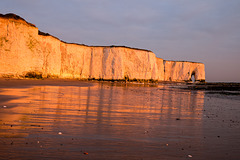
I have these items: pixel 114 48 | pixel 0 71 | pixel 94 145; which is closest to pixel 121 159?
pixel 94 145

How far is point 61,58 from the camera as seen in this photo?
48.6 meters

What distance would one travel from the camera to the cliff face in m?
28.5

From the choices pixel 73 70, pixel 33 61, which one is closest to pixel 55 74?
pixel 73 70

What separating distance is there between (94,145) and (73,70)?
1934 inches

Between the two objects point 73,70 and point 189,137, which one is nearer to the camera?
point 189,137

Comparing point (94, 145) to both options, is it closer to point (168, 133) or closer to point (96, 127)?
point (96, 127)

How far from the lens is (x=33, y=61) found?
31.5 meters

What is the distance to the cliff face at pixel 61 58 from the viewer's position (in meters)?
28.5

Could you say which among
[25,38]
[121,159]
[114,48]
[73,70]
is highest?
[114,48]

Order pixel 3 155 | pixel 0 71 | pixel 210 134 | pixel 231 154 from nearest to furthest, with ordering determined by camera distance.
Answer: pixel 3 155 → pixel 231 154 → pixel 210 134 → pixel 0 71

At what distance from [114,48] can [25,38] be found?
28877mm

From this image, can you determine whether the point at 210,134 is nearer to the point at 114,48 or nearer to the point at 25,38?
the point at 25,38

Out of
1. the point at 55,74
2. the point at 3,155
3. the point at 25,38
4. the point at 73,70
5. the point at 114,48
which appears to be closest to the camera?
the point at 3,155

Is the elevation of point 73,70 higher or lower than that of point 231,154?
higher
